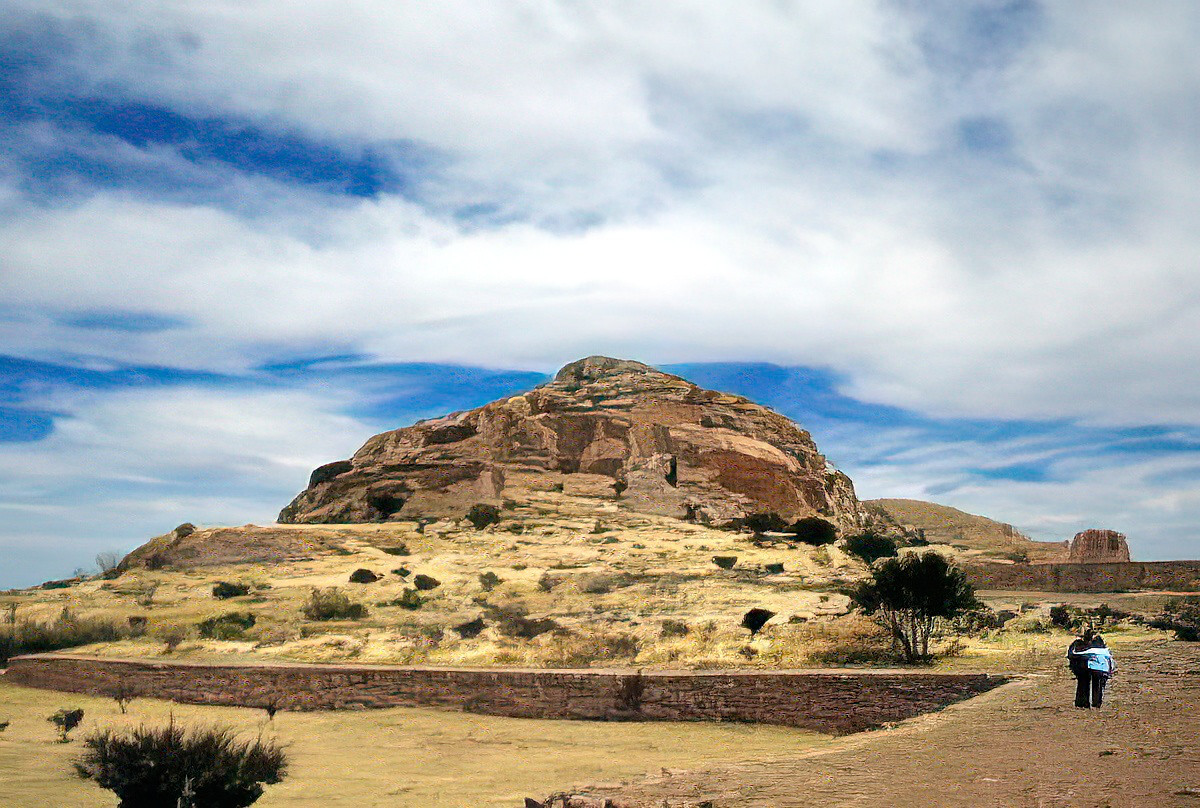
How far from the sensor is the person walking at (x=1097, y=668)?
12938 millimetres

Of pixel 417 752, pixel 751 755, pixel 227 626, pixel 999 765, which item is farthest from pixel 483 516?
pixel 999 765

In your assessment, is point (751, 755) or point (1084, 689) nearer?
point (1084, 689)

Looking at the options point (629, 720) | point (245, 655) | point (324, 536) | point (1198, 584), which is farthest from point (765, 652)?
point (324, 536)

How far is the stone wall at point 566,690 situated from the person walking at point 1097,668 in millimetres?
3772

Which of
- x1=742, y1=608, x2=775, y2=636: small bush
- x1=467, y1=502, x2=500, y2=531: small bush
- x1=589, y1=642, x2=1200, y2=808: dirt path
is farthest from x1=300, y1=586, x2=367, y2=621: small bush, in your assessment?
x1=589, y1=642, x2=1200, y2=808: dirt path

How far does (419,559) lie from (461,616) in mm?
12982

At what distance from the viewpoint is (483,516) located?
53.3 meters

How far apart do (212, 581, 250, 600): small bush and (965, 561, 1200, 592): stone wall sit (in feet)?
101

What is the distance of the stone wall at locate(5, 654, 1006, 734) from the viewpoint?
1742 cm

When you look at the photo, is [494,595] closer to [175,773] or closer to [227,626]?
[227,626]

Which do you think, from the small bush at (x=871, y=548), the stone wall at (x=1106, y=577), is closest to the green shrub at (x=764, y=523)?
the small bush at (x=871, y=548)

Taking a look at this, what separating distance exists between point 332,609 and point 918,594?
68.6ft

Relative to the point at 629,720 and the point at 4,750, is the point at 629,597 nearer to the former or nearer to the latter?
the point at 629,720

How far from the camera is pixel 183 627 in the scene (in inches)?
1264
